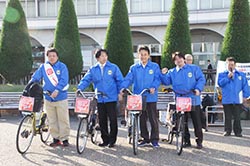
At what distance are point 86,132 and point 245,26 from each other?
8147 millimetres

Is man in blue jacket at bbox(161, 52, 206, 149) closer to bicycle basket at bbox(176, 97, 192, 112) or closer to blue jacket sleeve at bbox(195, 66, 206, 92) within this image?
blue jacket sleeve at bbox(195, 66, 206, 92)

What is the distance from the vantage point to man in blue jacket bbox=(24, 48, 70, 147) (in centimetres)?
678

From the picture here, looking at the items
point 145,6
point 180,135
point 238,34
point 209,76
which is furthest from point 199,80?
point 145,6

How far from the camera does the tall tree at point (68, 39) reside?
15094mm

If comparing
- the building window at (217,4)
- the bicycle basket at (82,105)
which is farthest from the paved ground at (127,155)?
the building window at (217,4)

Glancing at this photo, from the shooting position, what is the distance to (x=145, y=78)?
673 cm

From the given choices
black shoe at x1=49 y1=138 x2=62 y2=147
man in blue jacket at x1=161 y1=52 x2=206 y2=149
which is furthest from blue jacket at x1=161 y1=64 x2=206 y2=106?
black shoe at x1=49 y1=138 x2=62 y2=147

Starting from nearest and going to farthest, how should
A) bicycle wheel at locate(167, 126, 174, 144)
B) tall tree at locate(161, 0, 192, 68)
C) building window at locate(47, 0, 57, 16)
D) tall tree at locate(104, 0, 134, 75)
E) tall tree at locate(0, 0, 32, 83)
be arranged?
1. bicycle wheel at locate(167, 126, 174, 144)
2. tall tree at locate(161, 0, 192, 68)
3. tall tree at locate(104, 0, 134, 75)
4. tall tree at locate(0, 0, 32, 83)
5. building window at locate(47, 0, 57, 16)

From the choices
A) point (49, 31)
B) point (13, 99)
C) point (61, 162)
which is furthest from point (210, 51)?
point (61, 162)

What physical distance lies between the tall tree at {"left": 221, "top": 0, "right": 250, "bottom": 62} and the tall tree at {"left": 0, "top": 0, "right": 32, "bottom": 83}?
868cm

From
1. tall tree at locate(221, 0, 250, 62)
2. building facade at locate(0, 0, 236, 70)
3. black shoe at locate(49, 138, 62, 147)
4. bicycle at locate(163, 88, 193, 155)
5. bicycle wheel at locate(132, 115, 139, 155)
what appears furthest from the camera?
building facade at locate(0, 0, 236, 70)

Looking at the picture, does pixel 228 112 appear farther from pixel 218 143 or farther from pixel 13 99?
pixel 13 99

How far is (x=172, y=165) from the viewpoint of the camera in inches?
221

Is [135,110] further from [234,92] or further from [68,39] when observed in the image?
[68,39]
